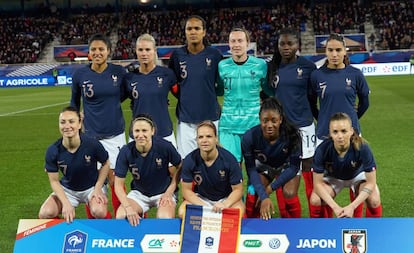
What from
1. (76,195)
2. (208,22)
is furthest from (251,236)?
(208,22)

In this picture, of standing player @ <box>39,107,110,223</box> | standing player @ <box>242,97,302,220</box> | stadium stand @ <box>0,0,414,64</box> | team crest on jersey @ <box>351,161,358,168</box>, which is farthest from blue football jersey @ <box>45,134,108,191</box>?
stadium stand @ <box>0,0,414,64</box>

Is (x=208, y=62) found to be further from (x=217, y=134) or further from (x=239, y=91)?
(x=217, y=134)

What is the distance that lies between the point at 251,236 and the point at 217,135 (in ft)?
4.01

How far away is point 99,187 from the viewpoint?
511cm

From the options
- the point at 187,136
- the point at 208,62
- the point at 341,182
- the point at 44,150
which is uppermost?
the point at 208,62

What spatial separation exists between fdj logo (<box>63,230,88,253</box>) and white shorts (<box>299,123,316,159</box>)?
7.13ft

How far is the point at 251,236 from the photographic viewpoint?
4.28 meters

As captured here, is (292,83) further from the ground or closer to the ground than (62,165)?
further from the ground

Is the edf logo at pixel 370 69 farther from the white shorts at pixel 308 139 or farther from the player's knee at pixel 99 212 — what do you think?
the player's knee at pixel 99 212

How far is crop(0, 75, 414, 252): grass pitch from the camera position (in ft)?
21.1

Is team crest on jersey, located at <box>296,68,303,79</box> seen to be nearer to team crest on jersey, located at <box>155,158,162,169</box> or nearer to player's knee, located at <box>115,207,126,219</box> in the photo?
team crest on jersey, located at <box>155,158,162,169</box>

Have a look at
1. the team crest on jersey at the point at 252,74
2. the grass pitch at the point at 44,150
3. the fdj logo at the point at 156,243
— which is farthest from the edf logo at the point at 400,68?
the fdj logo at the point at 156,243

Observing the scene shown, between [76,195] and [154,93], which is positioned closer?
[76,195]

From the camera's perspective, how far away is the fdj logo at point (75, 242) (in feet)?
14.3
